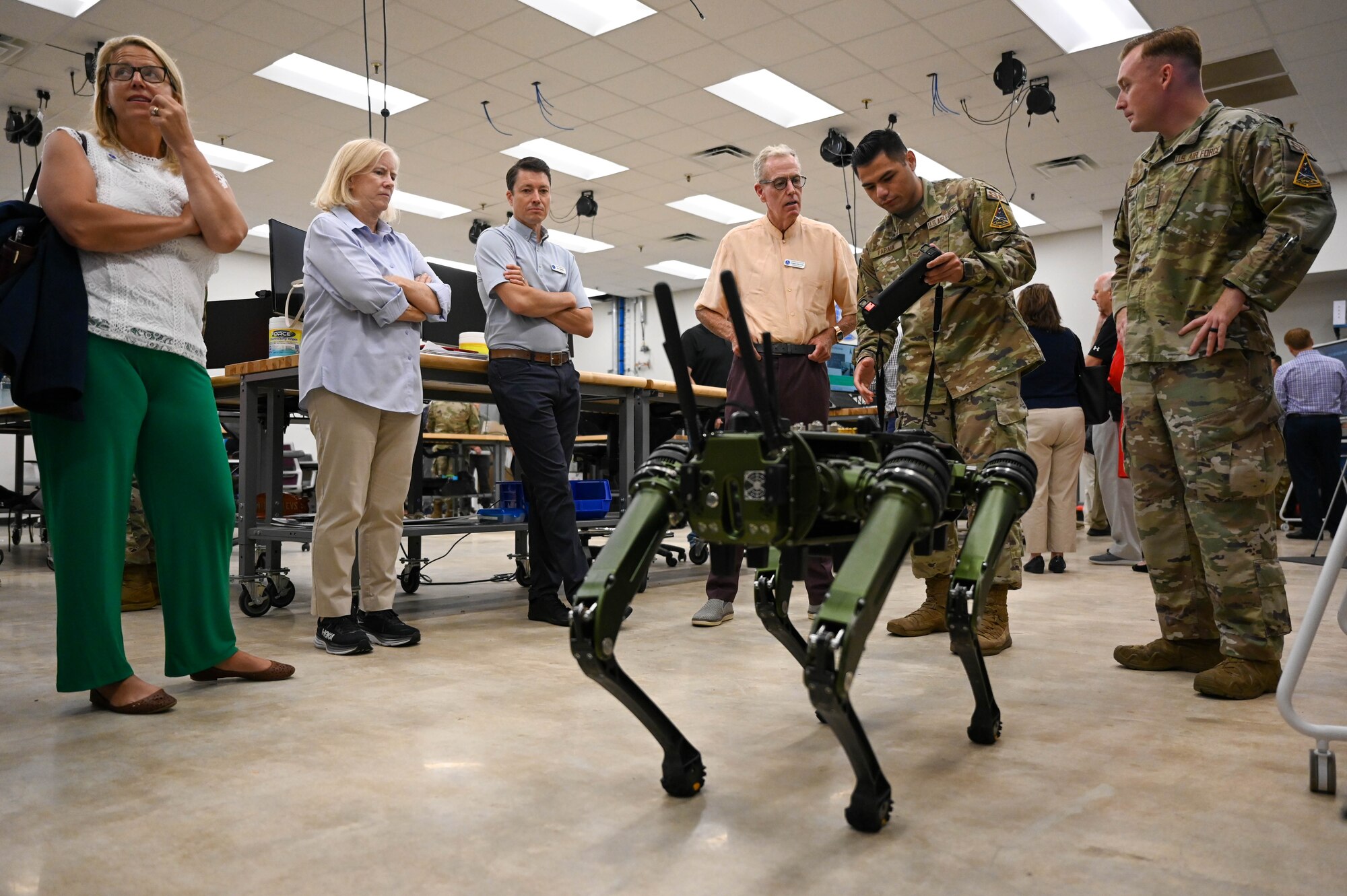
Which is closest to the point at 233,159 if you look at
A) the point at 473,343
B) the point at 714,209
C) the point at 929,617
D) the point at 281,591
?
the point at 714,209

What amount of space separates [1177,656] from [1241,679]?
1.01 feet

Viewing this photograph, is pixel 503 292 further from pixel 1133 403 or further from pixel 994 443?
pixel 1133 403

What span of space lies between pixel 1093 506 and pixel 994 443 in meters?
5.06

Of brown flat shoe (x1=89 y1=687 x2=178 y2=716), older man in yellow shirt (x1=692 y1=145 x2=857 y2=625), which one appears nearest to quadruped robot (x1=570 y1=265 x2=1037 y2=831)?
brown flat shoe (x1=89 y1=687 x2=178 y2=716)

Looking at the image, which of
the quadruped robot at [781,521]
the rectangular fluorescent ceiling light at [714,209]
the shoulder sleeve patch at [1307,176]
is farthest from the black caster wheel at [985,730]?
the rectangular fluorescent ceiling light at [714,209]

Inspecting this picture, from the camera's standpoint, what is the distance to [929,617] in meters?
2.80

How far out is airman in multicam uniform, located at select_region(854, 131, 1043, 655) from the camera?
2555 millimetres

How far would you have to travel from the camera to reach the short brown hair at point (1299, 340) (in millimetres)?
6566

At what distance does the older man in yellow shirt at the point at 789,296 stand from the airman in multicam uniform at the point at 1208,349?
3.35ft

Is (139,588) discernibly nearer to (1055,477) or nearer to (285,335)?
(285,335)

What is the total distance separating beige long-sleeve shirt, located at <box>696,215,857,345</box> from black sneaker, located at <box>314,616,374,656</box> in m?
1.50

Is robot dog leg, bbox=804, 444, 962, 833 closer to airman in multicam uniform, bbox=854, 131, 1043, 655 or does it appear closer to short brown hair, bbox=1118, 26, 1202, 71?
airman in multicam uniform, bbox=854, 131, 1043, 655

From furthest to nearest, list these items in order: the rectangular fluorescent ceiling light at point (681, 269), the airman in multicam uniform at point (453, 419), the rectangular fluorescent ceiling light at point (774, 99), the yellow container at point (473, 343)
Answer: the rectangular fluorescent ceiling light at point (681, 269) → the airman in multicam uniform at point (453, 419) → the rectangular fluorescent ceiling light at point (774, 99) → the yellow container at point (473, 343)

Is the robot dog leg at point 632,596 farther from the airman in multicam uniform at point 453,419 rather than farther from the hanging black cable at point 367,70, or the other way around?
the airman in multicam uniform at point 453,419
